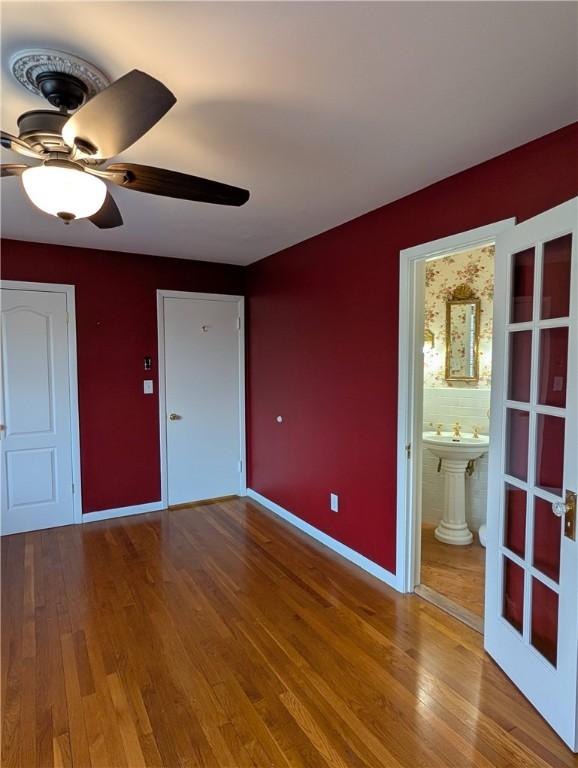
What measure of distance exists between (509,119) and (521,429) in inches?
49.9

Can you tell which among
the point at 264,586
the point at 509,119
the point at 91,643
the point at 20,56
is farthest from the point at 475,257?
the point at 91,643

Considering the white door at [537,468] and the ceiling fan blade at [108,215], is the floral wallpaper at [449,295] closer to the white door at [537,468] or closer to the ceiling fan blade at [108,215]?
the white door at [537,468]

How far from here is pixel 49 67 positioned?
1.35m

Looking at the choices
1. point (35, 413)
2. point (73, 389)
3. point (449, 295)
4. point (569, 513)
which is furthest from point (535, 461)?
point (35, 413)

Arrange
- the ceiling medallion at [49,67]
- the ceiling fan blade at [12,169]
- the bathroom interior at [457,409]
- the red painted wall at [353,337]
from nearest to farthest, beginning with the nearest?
the ceiling medallion at [49,67] < the ceiling fan blade at [12,169] < the red painted wall at [353,337] < the bathroom interior at [457,409]

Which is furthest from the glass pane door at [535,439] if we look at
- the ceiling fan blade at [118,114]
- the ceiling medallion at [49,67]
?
the ceiling medallion at [49,67]

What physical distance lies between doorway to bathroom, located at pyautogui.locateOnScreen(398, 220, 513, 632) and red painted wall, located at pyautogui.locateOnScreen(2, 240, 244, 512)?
2.38 meters

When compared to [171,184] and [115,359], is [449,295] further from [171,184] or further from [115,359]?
[115,359]

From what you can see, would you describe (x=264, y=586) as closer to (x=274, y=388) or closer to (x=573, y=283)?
(x=274, y=388)

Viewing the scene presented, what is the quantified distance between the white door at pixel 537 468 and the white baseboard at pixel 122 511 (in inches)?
117

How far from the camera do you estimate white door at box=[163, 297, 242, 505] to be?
4.05m

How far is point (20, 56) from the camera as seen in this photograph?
4.29 feet

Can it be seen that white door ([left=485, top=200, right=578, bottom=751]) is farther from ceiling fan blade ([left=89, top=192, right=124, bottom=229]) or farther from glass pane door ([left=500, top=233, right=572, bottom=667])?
ceiling fan blade ([left=89, top=192, right=124, bottom=229])

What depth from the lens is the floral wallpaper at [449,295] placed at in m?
3.42
